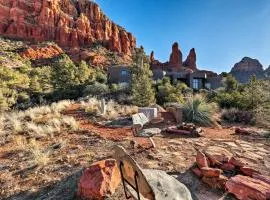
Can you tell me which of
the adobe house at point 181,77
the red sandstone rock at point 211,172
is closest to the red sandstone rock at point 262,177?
the red sandstone rock at point 211,172

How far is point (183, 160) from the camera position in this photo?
15.7ft

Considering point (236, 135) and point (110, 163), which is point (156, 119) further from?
point (110, 163)

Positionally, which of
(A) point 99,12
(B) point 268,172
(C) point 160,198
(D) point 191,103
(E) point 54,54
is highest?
(A) point 99,12

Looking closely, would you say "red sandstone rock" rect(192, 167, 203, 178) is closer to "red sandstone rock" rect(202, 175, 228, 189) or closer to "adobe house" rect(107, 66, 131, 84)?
"red sandstone rock" rect(202, 175, 228, 189)

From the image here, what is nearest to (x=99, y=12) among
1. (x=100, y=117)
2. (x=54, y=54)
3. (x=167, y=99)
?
(x=54, y=54)

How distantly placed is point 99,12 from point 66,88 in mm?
78202

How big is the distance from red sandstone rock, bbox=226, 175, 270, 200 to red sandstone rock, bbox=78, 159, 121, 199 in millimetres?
1758

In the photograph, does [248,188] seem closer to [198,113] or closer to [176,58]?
[198,113]

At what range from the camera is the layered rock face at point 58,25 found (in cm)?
7425

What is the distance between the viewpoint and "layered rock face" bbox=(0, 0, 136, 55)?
7425cm

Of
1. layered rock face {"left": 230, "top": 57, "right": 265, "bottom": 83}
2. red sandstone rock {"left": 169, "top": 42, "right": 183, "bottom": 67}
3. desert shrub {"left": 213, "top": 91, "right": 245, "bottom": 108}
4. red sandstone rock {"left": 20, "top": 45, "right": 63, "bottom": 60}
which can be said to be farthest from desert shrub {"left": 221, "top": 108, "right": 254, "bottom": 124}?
layered rock face {"left": 230, "top": 57, "right": 265, "bottom": 83}

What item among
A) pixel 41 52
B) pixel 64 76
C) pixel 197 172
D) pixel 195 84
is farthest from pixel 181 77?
pixel 41 52

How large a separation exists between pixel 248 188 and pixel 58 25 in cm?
8454

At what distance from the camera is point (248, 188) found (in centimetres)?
333
